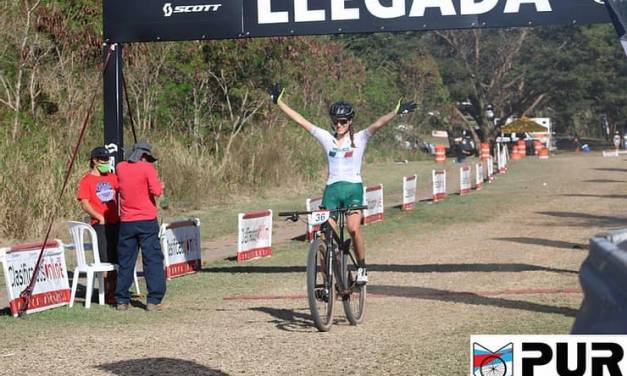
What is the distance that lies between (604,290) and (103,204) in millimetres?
10001

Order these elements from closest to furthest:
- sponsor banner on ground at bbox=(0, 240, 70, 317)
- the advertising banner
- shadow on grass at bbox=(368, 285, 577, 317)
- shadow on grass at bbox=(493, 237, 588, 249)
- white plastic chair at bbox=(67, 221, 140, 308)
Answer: shadow on grass at bbox=(368, 285, 577, 317) < sponsor banner on ground at bbox=(0, 240, 70, 317) < white plastic chair at bbox=(67, 221, 140, 308) < the advertising banner < shadow on grass at bbox=(493, 237, 588, 249)

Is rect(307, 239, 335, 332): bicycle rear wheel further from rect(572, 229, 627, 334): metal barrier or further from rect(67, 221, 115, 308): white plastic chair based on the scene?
rect(572, 229, 627, 334): metal barrier

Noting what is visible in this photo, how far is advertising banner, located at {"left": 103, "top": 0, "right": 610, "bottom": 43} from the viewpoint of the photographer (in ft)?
46.5

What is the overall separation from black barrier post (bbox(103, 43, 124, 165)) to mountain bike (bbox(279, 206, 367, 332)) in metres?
4.50

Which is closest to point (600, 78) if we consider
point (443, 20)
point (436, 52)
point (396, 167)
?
point (436, 52)

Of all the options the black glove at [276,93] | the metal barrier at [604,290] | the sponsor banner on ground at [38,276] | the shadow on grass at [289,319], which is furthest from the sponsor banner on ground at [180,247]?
the metal barrier at [604,290]

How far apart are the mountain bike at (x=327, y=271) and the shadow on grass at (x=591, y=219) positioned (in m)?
13.6

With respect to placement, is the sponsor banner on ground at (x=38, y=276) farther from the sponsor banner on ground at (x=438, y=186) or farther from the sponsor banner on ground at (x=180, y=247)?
the sponsor banner on ground at (x=438, y=186)

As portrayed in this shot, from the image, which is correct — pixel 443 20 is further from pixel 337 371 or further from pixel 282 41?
pixel 282 41

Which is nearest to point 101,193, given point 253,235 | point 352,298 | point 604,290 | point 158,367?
point 352,298

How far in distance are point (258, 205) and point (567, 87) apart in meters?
73.0

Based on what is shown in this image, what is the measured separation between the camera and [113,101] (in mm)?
14914

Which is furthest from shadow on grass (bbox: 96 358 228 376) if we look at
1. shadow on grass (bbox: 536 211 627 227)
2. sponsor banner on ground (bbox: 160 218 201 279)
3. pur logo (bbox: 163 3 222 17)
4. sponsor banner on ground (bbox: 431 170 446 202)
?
sponsor banner on ground (bbox: 431 170 446 202)

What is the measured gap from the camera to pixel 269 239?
19.5 metres
